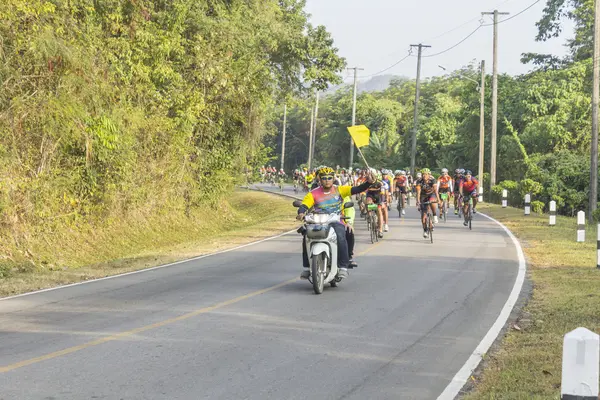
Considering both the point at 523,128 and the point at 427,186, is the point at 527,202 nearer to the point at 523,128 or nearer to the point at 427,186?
the point at 427,186

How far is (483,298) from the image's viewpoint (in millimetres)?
12961

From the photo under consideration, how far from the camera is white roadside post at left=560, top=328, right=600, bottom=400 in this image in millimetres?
4789

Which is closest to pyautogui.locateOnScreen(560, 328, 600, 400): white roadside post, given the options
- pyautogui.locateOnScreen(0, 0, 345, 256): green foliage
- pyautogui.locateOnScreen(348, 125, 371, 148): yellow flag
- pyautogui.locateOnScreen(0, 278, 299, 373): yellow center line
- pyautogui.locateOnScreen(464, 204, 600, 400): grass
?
pyautogui.locateOnScreen(464, 204, 600, 400): grass

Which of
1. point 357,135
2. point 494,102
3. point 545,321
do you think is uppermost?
point 494,102

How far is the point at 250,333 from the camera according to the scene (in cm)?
980

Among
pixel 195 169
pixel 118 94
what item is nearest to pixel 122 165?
pixel 118 94

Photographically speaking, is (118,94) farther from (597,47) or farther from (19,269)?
(597,47)

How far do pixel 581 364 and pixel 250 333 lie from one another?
17.9ft

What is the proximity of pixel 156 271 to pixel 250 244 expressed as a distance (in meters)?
6.22

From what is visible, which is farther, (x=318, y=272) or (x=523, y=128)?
(x=523, y=128)

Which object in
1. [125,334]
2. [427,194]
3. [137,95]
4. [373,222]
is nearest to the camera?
[125,334]

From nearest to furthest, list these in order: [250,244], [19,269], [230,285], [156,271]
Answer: [230,285], [156,271], [19,269], [250,244]

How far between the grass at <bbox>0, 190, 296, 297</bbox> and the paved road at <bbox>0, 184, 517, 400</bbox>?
65.6 inches

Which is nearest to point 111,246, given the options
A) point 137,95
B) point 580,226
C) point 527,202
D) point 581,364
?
point 137,95
